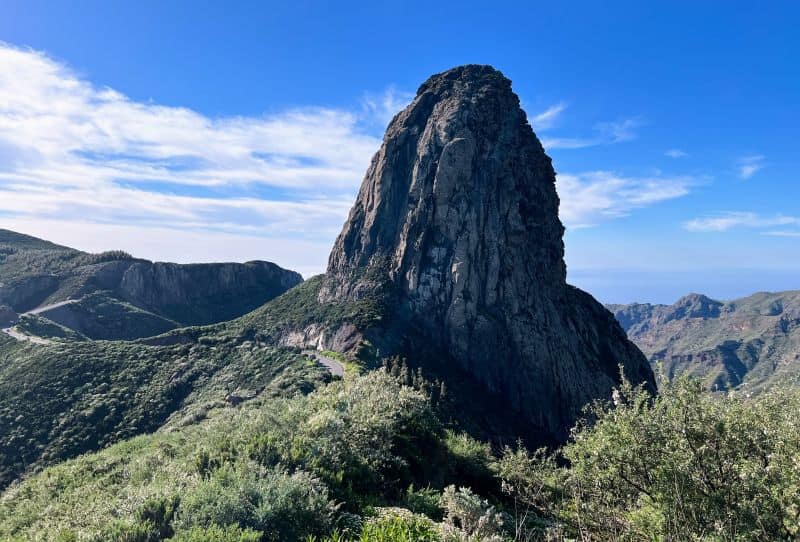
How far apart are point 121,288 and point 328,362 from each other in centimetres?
8054

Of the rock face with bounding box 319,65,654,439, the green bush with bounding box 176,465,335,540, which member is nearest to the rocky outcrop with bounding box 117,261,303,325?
the rock face with bounding box 319,65,654,439

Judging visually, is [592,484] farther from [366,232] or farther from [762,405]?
[366,232]

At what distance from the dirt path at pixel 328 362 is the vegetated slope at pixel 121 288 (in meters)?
50.4

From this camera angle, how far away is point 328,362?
6303cm

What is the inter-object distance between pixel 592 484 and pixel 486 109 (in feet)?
315

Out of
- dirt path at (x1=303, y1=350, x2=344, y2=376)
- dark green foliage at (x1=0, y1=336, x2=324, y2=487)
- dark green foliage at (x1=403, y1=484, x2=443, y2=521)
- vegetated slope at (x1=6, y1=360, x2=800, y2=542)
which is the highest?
vegetated slope at (x1=6, y1=360, x2=800, y2=542)

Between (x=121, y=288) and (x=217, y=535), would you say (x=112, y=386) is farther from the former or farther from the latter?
(x=121, y=288)

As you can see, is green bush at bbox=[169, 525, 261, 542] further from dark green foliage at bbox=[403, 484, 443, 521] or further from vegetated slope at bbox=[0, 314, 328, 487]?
vegetated slope at bbox=[0, 314, 328, 487]

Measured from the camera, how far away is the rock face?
271 ft

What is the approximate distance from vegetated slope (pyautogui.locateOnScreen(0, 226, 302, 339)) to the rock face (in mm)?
47657

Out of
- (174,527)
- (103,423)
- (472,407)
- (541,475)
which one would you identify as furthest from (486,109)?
(174,527)

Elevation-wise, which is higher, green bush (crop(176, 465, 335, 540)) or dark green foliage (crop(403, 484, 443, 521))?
green bush (crop(176, 465, 335, 540))

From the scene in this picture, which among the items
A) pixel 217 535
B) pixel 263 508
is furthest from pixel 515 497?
pixel 217 535

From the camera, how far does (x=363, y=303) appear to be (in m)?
81.4
